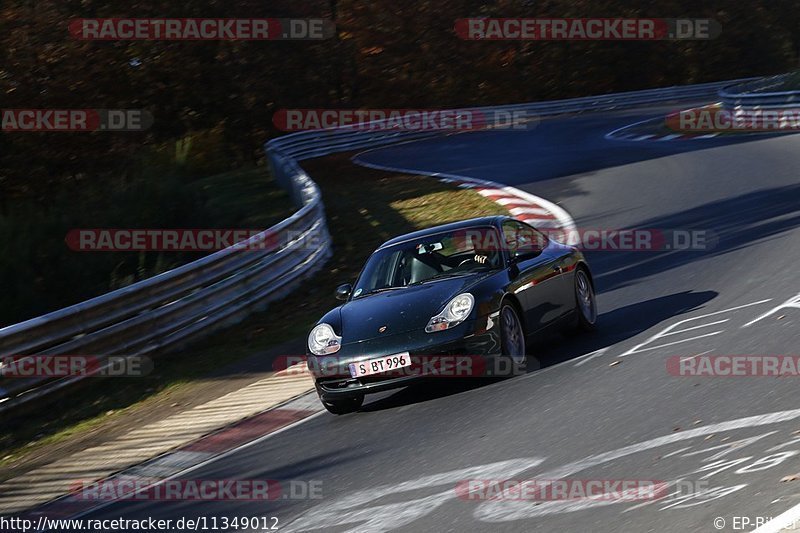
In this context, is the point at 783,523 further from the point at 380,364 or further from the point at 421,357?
the point at 380,364

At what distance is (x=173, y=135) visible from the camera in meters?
40.1

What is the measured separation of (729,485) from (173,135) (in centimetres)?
3605

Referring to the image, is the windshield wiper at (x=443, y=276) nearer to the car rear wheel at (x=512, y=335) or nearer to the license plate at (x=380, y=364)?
the car rear wheel at (x=512, y=335)

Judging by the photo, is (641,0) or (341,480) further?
(641,0)

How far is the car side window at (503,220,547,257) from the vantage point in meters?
10.2

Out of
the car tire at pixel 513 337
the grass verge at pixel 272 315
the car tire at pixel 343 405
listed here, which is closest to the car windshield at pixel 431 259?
the car tire at pixel 513 337

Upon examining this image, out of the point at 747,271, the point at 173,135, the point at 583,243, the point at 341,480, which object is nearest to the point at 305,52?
the point at 173,135

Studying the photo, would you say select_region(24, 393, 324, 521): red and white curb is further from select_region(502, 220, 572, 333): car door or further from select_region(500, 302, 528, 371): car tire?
select_region(502, 220, 572, 333): car door

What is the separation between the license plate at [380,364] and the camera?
8914 mm

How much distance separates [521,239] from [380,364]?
7.37 feet

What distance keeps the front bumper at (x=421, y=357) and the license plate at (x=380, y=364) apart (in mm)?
28

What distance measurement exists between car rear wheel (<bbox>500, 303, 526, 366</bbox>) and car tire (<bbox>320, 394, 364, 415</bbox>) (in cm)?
124

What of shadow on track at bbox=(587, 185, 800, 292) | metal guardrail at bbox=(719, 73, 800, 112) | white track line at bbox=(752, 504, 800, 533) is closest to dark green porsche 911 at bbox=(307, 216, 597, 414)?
shadow on track at bbox=(587, 185, 800, 292)

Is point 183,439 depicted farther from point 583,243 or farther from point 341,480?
point 583,243
